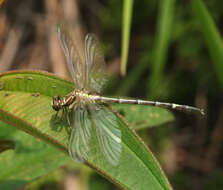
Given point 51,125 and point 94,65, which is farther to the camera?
point 94,65

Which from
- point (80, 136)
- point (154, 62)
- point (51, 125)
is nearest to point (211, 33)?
point (154, 62)

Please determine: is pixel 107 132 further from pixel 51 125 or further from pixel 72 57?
pixel 72 57

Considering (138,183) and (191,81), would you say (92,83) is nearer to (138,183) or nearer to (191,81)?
(138,183)

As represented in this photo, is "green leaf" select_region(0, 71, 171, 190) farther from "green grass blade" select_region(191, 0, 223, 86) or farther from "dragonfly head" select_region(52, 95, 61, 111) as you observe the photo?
"green grass blade" select_region(191, 0, 223, 86)

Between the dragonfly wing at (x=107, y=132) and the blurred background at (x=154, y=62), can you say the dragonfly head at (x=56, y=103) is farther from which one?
the blurred background at (x=154, y=62)

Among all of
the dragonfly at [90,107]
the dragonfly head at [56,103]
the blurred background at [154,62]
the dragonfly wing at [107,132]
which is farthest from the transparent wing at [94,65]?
the blurred background at [154,62]

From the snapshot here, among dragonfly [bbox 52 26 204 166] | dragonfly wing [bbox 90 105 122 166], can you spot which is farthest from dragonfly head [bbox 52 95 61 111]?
dragonfly wing [bbox 90 105 122 166]

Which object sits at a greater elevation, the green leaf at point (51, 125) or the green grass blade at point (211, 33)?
the green grass blade at point (211, 33)
